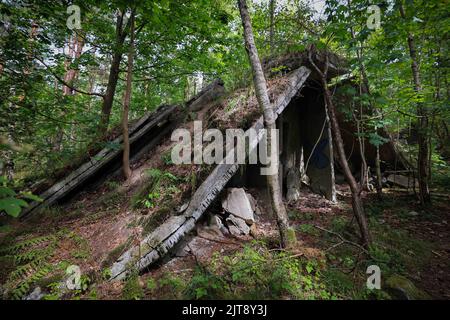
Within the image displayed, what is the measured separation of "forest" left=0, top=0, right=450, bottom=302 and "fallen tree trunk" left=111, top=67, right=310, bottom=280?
0.06 feet

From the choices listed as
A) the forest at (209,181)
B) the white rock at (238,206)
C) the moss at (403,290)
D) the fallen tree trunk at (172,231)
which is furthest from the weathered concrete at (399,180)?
the fallen tree trunk at (172,231)

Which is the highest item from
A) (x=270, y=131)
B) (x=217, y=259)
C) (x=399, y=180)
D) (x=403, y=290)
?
(x=270, y=131)

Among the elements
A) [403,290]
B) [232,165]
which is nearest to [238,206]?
[232,165]

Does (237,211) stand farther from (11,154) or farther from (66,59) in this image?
(66,59)

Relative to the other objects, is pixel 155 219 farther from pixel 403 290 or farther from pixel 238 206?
pixel 403 290

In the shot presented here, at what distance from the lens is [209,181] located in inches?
160

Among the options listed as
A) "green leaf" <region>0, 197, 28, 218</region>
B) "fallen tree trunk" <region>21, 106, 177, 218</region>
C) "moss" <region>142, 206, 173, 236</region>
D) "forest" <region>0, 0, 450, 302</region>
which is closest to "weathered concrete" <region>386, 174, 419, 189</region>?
→ "forest" <region>0, 0, 450, 302</region>

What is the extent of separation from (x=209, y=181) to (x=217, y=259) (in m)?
1.33

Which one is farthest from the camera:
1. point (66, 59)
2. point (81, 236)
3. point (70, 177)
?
point (66, 59)

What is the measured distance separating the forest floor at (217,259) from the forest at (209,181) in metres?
0.03

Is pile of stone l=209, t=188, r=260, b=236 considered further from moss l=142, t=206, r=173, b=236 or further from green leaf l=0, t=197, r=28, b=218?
green leaf l=0, t=197, r=28, b=218

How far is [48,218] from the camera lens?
15.2 feet
